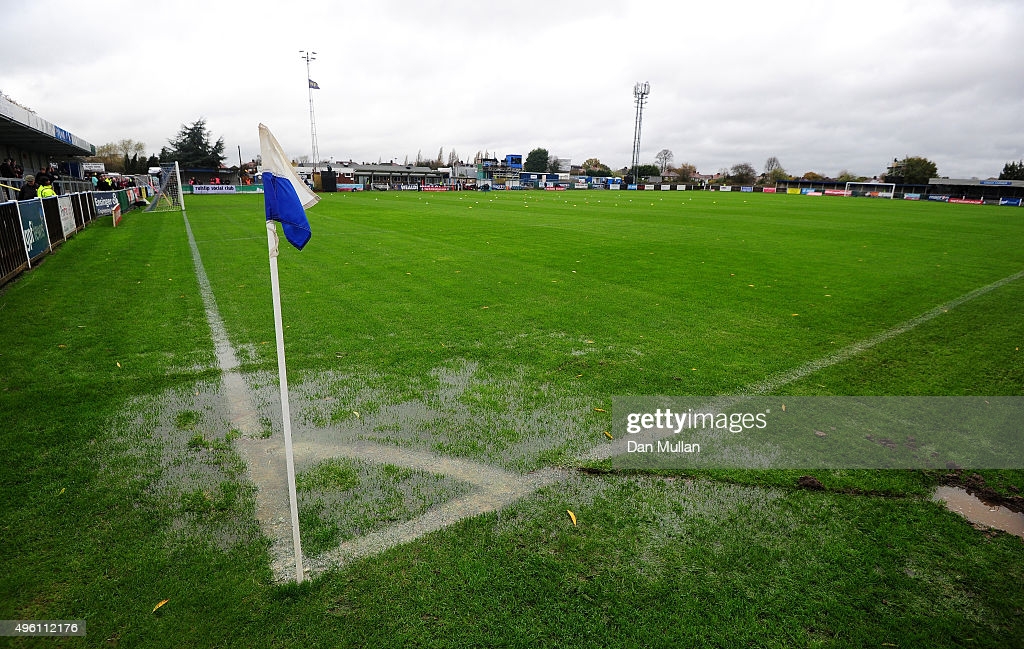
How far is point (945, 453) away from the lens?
4441mm

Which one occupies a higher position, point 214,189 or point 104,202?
point 214,189

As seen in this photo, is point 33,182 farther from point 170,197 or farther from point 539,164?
point 539,164

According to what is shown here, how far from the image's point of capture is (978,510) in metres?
3.74

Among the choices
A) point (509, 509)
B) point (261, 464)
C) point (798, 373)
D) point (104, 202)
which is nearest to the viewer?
point (509, 509)

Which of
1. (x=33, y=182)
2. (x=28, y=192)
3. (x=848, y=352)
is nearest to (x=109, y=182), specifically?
(x=33, y=182)

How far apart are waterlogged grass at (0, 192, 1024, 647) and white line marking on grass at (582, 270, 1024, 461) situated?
0.51 ft

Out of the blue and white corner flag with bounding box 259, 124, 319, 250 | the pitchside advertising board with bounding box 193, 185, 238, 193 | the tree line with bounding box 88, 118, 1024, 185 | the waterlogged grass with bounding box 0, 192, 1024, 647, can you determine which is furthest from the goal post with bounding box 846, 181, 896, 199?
the blue and white corner flag with bounding box 259, 124, 319, 250

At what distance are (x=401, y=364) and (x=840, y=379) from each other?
5049mm

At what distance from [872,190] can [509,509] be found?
314 ft

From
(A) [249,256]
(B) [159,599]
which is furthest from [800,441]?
(A) [249,256]

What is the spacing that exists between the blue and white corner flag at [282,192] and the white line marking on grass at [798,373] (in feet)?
9.19

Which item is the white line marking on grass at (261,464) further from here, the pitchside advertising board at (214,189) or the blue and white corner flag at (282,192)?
the pitchside advertising board at (214,189)

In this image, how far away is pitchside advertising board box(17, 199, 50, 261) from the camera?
12086 mm

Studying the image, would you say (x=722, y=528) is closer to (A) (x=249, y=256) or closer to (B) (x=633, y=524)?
(B) (x=633, y=524)
